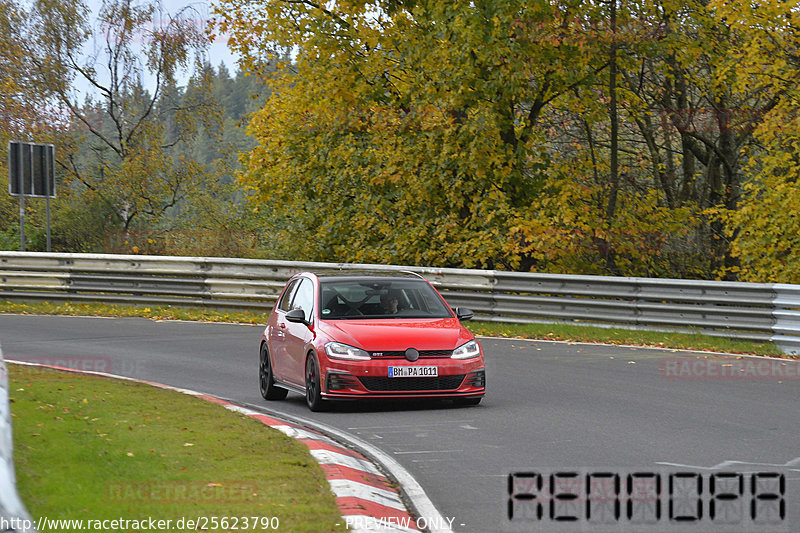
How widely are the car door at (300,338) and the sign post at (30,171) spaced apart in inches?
619

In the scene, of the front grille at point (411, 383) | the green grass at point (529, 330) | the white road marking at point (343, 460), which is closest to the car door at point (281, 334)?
the front grille at point (411, 383)

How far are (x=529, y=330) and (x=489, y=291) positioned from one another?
62.6 inches

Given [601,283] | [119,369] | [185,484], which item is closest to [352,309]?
[119,369]

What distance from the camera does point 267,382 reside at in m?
13.6

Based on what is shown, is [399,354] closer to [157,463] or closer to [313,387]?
[313,387]

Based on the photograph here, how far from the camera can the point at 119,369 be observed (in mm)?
15656

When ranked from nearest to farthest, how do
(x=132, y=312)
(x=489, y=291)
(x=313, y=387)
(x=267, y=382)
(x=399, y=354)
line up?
(x=399, y=354) < (x=313, y=387) < (x=267, y=382) < (x=489, y=291) < (x=132, y=312)

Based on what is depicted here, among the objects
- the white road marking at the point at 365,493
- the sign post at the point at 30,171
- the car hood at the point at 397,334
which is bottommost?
the white road marking at the point at 365,493

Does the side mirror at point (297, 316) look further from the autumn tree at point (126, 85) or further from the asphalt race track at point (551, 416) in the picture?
the autumn tree at point (126, 85)

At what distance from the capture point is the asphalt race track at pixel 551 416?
25.9 ft

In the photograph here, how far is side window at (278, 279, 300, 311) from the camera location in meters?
14.0

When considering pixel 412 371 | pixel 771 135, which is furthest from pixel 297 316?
pixel 771 135

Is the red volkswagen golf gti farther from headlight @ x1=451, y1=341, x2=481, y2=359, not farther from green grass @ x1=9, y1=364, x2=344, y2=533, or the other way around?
green grass @ x1=9, y1=364, x2=344, y2=533

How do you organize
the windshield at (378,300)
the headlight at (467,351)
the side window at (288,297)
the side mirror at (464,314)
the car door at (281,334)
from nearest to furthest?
the headlight at (467,351)
the windshield at (378,300)
the side mirror at (464,314)
the car door at (281,334)
the side window at (288,297)
